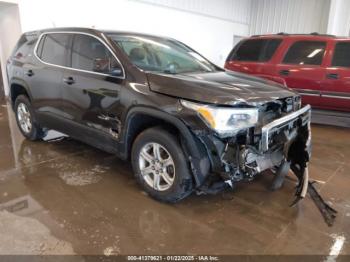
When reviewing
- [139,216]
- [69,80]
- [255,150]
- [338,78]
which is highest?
[69,80]

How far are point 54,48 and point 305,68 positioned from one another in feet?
14.2

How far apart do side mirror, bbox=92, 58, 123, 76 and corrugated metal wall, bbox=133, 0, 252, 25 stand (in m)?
6.98

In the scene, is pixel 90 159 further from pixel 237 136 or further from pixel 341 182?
pixel 341 182

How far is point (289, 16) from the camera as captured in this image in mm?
12656

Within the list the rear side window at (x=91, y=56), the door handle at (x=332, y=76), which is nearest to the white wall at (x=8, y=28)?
the rear side window at (x=91, y=56)

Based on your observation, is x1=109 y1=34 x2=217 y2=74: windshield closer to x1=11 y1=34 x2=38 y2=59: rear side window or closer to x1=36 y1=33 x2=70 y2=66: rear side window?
x1=36 y1=33 x2=70 y2=66: rear side window

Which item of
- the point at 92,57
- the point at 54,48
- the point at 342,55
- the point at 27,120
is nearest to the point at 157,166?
the point at 92,57

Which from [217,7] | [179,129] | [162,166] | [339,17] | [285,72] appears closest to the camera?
[179,129]

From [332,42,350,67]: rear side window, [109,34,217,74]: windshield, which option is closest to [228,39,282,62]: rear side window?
[332,42,350,67]: rear side window

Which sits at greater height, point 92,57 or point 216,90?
point 92,57

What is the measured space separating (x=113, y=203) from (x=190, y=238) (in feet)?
2.87

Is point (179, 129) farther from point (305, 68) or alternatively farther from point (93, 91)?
point (305, 68)

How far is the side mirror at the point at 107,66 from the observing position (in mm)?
2908

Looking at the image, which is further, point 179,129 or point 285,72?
point 285,72
